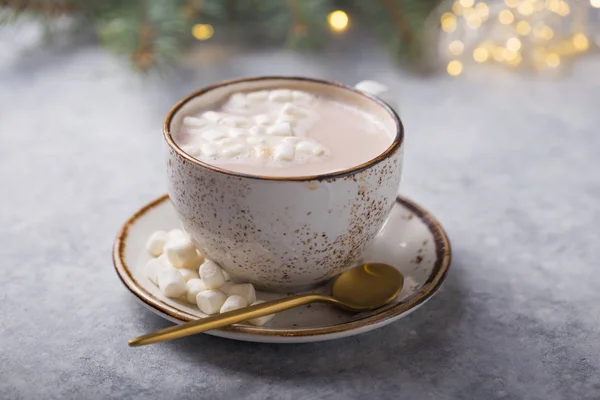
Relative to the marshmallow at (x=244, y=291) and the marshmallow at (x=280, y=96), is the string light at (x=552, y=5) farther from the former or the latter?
the marshmallow at (x=244, y=291)

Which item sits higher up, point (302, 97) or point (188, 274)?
point (302, 97)

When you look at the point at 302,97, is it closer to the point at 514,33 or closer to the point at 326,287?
the point at 326,287

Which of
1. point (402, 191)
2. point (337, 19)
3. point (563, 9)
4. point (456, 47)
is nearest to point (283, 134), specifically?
point (402, 191)

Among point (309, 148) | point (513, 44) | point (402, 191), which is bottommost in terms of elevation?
point (402, 191)

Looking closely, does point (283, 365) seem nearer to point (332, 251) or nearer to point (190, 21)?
point (332, 251)

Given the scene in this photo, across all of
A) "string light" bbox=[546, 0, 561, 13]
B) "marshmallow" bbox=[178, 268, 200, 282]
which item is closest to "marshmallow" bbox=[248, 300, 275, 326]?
"marshmallow" bbox=[178, 268, 200, 282]

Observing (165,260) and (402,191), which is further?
(402,191)

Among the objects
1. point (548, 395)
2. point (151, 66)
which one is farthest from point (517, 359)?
point (151, 66)
